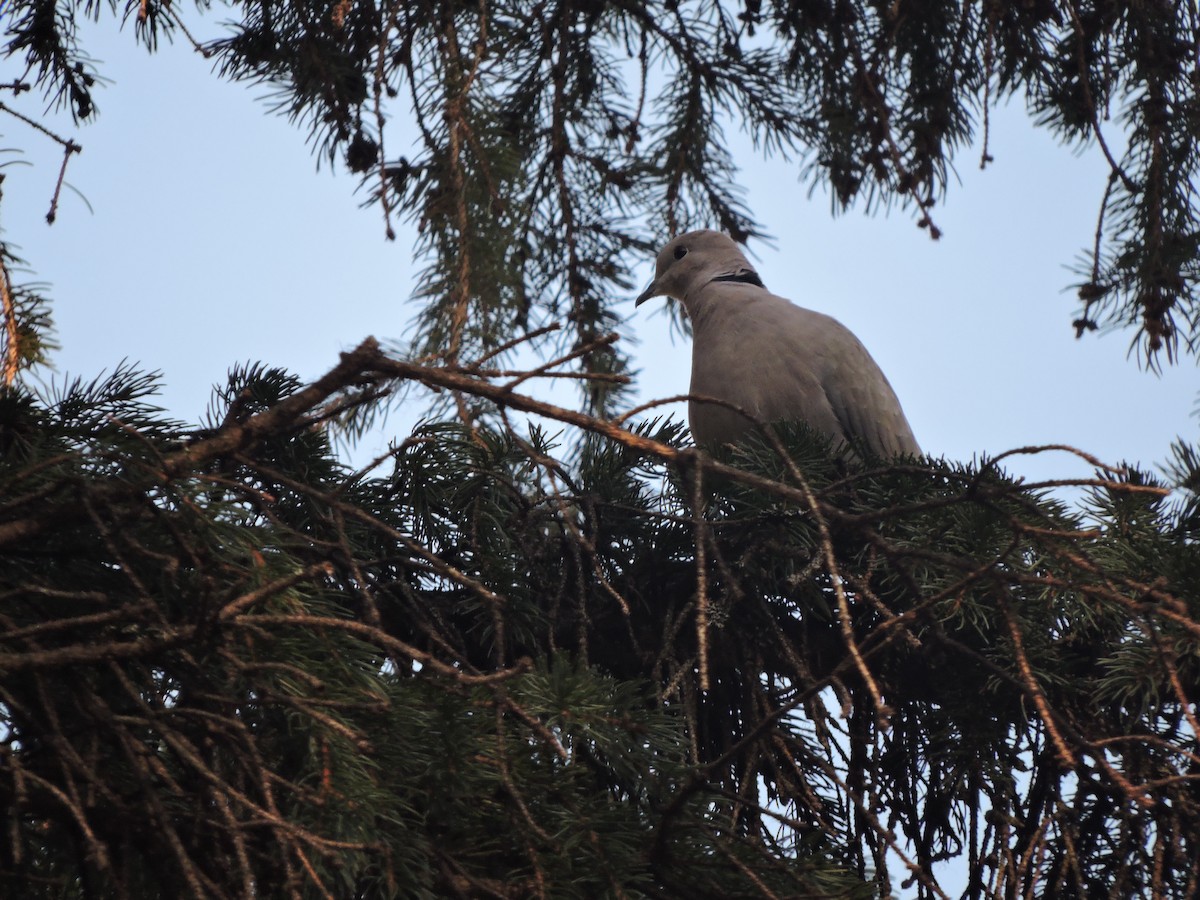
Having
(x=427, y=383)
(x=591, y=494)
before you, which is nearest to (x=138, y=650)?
(x=427, y=383)

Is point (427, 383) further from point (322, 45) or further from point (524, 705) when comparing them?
point (322, 45)

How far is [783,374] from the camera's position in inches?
147

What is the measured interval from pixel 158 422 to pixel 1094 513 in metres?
1.69

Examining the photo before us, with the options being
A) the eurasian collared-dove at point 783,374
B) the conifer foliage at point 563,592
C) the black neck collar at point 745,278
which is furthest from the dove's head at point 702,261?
the conifer foliage at point 563,592

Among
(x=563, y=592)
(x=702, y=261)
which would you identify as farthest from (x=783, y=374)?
(x=563, y=592)

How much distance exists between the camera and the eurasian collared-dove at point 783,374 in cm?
370

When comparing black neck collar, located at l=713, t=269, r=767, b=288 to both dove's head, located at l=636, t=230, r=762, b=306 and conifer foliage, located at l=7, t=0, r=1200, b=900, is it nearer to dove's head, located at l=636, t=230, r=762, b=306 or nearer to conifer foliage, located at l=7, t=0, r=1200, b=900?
dove's head, located at l=636, t=230, r=762, b=306

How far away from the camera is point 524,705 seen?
5.84 ft

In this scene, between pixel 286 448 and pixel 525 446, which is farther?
pixel 286 448

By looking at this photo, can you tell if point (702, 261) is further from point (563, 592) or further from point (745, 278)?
point (563, 592)

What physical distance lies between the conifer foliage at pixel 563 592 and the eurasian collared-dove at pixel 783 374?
343 millimetres

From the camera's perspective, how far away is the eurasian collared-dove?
146 inches

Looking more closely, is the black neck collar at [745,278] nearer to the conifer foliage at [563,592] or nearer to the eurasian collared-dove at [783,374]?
the eurasian collared-dove at [783,374]

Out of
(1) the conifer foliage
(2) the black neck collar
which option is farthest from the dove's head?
(1) the conifer foliage
